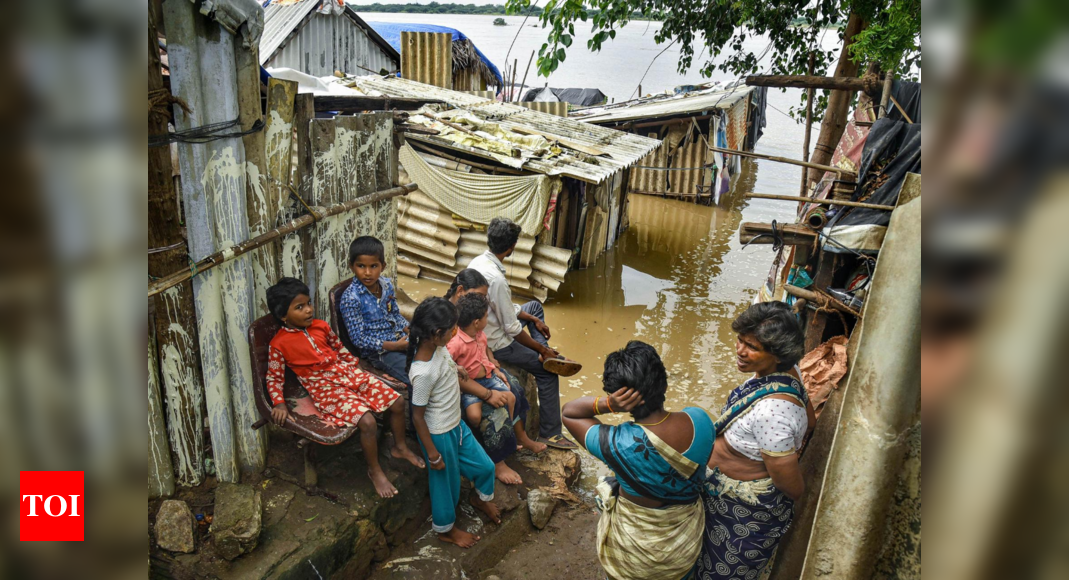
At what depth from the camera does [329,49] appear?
15211 millimetres

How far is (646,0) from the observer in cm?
859

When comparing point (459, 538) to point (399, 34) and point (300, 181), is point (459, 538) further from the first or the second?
point (399, 34)

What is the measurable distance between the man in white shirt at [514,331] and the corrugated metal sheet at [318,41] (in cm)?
999

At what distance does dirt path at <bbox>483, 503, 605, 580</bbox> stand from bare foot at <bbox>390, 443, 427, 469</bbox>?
0.82 meters

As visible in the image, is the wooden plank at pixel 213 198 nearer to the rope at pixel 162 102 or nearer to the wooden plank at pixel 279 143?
the rope at pixel 162 102

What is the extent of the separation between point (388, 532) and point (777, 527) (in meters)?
2.26

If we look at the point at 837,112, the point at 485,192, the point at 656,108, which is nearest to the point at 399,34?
the point at 656,108

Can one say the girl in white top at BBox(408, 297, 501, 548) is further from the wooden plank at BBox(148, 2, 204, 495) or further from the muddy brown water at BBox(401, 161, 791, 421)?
the muddy brown water at BBox(401, 161, 791, 421)

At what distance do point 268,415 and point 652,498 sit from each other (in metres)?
2.14

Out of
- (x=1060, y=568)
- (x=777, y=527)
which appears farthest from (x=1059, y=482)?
(x=777, y=527)

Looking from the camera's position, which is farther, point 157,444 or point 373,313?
point 373,313

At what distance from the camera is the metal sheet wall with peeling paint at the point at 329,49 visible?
13.9 meters

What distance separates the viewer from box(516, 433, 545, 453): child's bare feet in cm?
498

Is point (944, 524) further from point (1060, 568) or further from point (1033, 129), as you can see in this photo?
point (1033, 129)
